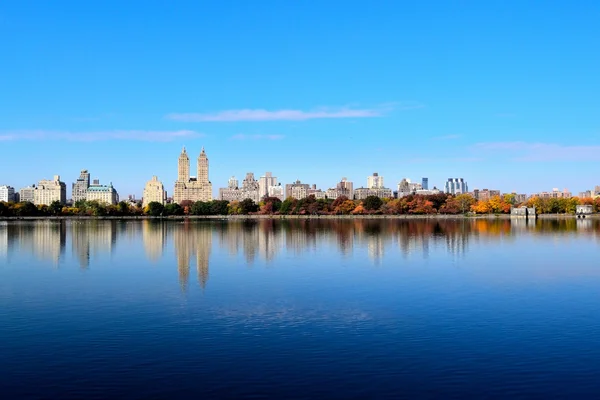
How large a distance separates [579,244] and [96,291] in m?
34.4

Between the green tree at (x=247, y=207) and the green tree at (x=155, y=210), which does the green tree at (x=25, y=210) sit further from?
the green tree at (x=247, y=207)

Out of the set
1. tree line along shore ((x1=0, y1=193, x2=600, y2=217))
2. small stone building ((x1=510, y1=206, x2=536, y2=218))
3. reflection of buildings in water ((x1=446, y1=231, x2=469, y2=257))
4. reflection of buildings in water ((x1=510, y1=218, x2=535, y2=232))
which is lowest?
reflection of buildings in water ((x1=446, y1=231, x2=469, y2=257))

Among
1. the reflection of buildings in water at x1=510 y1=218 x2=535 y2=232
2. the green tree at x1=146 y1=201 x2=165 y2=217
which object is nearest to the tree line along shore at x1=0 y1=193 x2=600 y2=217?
the green tree at x1=146 y1=201 x2=165 y2=217

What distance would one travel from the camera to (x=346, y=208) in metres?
147

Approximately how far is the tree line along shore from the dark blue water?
353 ft

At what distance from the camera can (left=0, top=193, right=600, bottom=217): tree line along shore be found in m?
134

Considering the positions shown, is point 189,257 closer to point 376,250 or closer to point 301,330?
point 376,250

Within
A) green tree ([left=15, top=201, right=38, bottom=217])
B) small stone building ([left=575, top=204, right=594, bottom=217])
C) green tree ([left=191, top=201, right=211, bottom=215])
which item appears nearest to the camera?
small stone building ([left=575, top=204, right=594, bottom=217])

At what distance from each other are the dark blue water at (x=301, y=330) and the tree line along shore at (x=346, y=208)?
107707mm

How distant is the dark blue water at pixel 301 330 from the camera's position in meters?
11.2

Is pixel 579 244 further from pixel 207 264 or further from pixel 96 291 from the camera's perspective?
pixel 96 291

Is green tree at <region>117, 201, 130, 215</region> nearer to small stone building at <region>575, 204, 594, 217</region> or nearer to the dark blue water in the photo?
small stone building at <region>575, 204, 594, 217</region>

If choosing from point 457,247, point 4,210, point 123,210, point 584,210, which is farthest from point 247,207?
point 457,247

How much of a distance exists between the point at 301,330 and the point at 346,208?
132 meters
